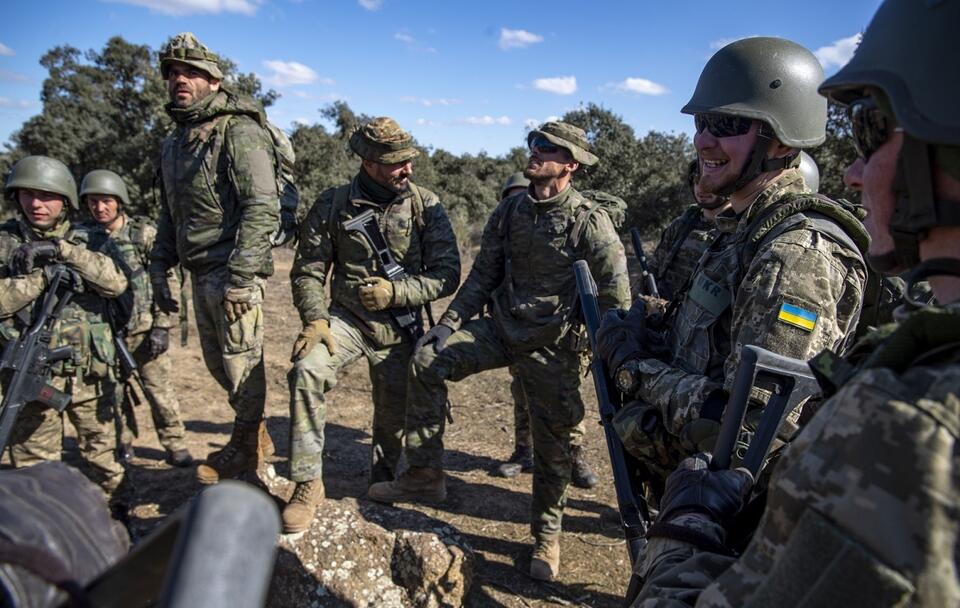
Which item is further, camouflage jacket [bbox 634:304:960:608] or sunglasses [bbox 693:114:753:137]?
sunglasses [bbox 693:114:753:137]

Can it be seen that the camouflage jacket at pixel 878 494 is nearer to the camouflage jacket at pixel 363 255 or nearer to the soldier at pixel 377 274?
the soldier at pixel 377 274

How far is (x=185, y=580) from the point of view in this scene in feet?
1.79

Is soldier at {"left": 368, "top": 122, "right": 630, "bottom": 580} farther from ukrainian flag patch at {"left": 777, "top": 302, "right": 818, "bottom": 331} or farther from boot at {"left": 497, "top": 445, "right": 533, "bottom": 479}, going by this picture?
ukrainian flag patch at {"left": 777, "top": 302, "right": 818, "bottom": 331}

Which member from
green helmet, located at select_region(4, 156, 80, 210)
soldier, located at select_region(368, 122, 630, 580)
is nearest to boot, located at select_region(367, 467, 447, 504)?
soldier, located at select_region(368, 122, 630, 580)

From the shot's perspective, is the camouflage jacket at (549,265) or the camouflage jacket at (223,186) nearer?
the camouflage jacket at (549,265)

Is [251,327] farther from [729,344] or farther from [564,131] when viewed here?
[729,344]

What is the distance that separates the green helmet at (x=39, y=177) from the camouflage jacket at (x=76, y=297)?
273 millimetres

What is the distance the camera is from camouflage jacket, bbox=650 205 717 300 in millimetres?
4125

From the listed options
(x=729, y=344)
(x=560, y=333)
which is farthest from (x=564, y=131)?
(x=729, y=344)

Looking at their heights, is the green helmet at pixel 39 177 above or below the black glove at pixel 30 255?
above

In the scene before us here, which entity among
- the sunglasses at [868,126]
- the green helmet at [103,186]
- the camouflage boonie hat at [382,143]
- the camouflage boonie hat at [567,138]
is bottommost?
the green helmet at [103,186]

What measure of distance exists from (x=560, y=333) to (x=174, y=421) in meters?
3.44

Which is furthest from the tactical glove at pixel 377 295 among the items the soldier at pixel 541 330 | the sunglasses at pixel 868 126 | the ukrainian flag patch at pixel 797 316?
the sunglasses at pixel 868 126

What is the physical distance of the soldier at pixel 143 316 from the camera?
17.1 feet
